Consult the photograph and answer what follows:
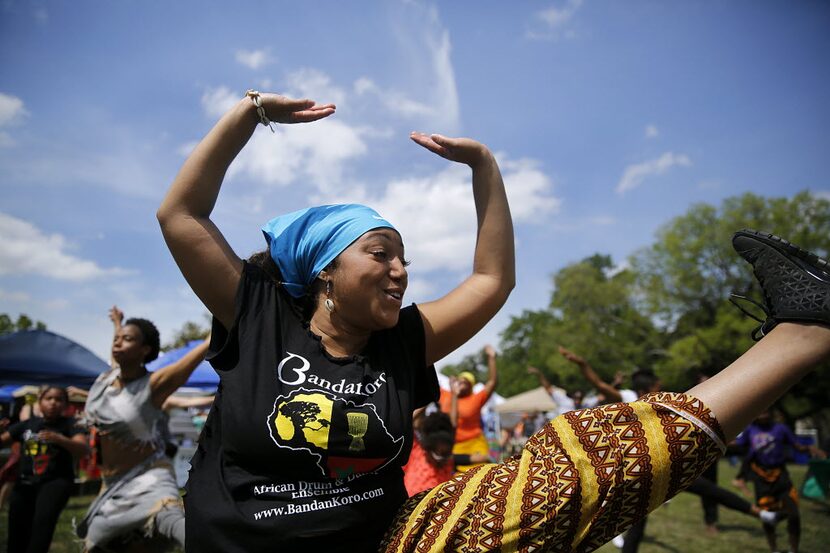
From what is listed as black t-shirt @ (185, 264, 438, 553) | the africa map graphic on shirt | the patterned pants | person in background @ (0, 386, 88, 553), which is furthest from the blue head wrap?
person in background @ (0, 386, 88, 553)

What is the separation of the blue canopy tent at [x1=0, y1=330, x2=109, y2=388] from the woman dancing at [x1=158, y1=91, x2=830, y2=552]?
30.0 feet

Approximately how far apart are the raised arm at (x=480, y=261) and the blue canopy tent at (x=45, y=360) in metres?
9.42

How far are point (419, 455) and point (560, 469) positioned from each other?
4.09m

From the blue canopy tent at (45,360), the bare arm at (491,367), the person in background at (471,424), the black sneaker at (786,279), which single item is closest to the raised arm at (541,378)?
the bare arm at (491,367)

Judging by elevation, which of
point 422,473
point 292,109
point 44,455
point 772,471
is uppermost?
point 292,109

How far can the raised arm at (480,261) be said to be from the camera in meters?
2.30

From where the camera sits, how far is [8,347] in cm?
927

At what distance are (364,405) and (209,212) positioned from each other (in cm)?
84

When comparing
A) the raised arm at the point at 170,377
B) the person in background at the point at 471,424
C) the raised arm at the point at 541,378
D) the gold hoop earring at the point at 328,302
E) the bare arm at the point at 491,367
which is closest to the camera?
the gold hoop earring at the point at 328,302

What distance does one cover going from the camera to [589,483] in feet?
5.15

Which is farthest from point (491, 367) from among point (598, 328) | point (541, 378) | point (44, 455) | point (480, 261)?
point (598, 328)

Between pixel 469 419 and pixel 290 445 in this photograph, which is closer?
pixel 290 445

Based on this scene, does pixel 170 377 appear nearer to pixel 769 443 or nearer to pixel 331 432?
pixel 331 432

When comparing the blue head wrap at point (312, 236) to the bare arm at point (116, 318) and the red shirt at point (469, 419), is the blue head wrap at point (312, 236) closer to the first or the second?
the bare arm at point (116, 318)
